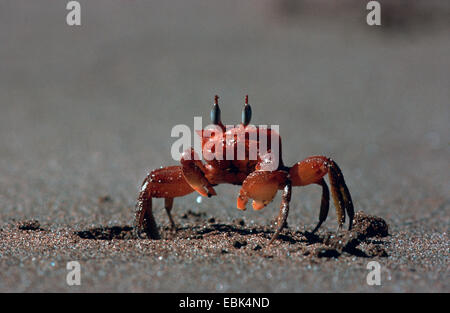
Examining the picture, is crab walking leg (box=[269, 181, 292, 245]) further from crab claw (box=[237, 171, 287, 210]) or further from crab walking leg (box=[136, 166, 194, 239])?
crab walking leg (box=[136, 166, 194, 239])

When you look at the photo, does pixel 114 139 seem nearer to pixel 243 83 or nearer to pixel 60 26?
pixel 243 83

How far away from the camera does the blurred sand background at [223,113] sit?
10.3 feet

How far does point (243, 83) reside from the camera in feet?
28.5

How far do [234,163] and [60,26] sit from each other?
7762 mm

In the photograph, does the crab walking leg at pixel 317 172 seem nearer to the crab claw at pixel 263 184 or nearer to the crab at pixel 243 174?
the crab at pixel 243 174

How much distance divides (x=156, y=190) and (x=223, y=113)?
419cm

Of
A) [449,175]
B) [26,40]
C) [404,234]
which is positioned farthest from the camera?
[26,40]

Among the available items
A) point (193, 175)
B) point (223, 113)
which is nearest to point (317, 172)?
point (193, 175)

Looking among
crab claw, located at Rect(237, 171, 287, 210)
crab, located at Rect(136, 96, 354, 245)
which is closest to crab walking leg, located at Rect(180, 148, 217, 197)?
crab, located at Rect(136, 96, 354, 245)

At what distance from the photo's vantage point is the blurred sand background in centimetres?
313

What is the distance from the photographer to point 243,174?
370 cm

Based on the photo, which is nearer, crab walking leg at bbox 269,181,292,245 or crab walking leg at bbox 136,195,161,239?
crab walking leg at bbox 269,181,292,245
